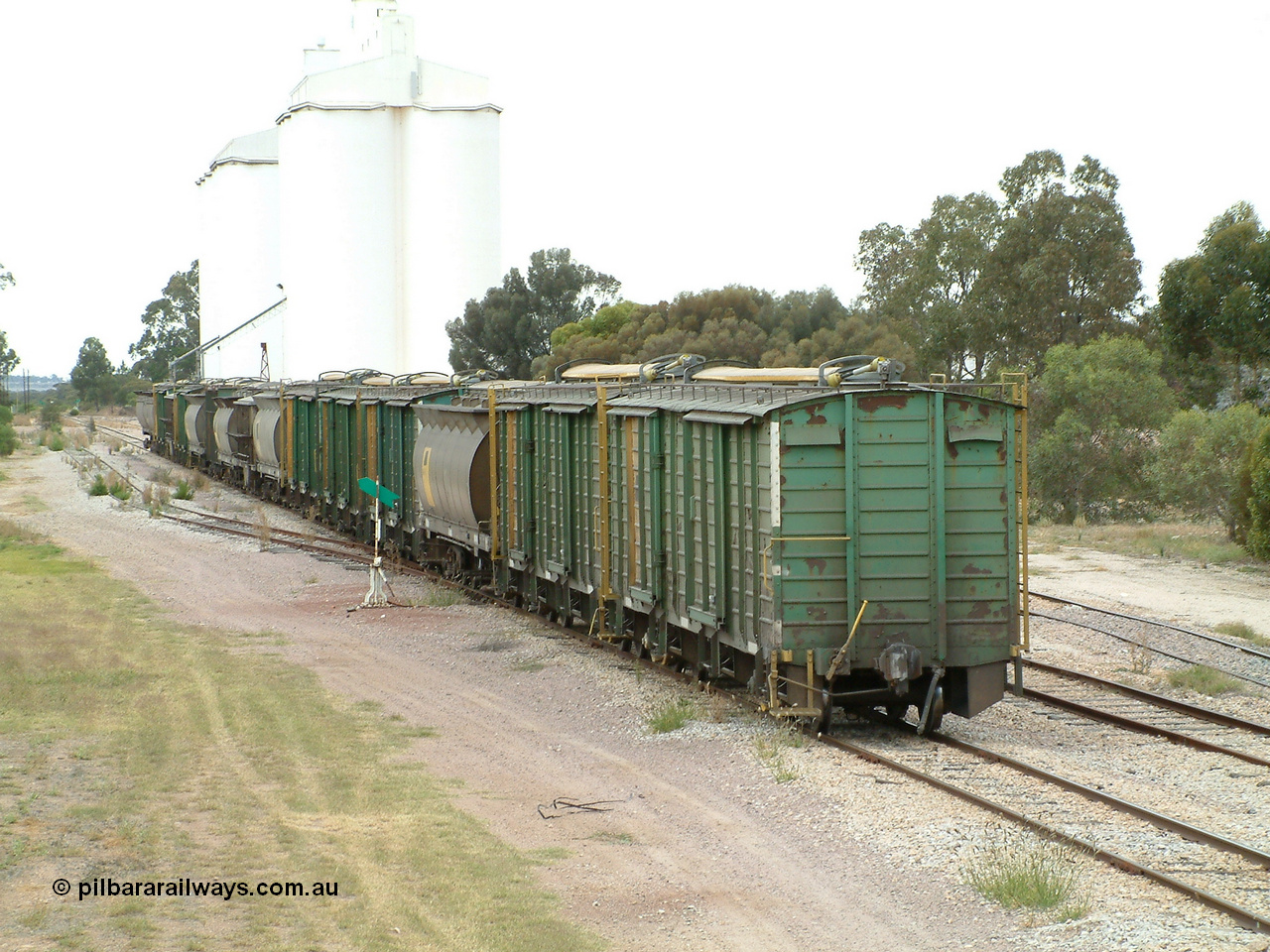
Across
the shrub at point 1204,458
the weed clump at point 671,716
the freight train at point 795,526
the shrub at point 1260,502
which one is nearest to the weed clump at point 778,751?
the freight train at point 795,526

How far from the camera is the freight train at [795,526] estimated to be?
41.6 feet

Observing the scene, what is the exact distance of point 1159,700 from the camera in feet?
49.6

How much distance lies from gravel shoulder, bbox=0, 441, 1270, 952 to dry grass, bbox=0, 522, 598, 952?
1.64 ft

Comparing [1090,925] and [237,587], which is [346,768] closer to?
[1090,925]

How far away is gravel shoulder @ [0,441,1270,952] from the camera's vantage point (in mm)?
8352

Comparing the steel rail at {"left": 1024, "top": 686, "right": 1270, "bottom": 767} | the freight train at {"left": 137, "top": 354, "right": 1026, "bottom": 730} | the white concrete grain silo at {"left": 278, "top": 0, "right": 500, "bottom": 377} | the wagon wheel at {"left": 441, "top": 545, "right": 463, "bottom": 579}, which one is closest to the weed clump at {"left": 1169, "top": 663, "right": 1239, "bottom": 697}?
the steel rail at {"left": 1024, "top": 686, "right": 1270, "bottom": 767}

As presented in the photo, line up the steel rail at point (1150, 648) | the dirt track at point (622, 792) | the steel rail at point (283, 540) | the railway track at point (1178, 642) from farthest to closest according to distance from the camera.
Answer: the steel rail at point (283, 540) → the railway track at point (1178, 642) → the steel rail at point (1150, 648) → the dirt track at point (622, 792)

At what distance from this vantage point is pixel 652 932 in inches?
328

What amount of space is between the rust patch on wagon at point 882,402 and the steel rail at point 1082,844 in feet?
10.7

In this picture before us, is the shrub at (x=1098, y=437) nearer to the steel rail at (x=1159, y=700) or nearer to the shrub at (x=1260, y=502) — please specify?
the shrub at (x=1260, y=502)

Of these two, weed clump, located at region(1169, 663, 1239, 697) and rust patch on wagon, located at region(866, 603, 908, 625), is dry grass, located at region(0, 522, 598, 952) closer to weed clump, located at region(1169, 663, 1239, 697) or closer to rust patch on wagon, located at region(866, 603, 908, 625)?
rust patch on wagon, located at region(866, 603, 908, 625)

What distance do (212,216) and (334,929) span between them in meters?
92.0

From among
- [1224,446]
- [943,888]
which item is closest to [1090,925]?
[943,888]

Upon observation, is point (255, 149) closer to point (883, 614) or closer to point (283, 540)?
point (283, 540)
